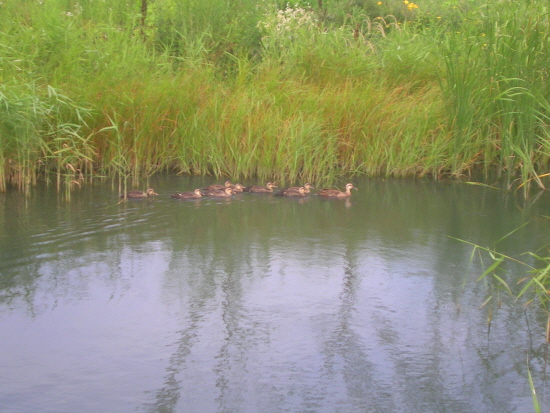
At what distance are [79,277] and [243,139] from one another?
5.31m

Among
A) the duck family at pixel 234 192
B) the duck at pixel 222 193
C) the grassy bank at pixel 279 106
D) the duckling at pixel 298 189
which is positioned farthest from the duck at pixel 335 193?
A: the duck at pixel 222 193

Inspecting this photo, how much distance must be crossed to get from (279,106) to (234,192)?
8.37ft

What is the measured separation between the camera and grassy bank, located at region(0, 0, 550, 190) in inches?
415

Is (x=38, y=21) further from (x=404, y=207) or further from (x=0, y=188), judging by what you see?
(x=404, y=207)

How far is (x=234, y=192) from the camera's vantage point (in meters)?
10.1

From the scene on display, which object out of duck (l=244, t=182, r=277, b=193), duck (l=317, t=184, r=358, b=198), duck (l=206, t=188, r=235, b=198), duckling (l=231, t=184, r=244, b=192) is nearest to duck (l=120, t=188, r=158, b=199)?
duck (l=206, t=188, r=235, b=198)

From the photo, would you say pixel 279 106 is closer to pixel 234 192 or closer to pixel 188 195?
pixel 234 192

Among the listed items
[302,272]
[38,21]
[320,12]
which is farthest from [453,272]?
[320,12]

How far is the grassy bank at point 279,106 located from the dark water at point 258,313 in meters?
1.74

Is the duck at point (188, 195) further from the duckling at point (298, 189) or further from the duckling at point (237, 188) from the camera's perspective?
the duckling at point (298, 189)

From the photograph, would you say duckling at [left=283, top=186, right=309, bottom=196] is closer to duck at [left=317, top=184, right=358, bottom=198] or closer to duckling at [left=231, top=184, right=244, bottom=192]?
duck at [left=317, top=184, right=358, bottom=198]

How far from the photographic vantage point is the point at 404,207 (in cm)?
962

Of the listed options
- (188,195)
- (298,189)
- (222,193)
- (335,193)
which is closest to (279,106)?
(298,189)

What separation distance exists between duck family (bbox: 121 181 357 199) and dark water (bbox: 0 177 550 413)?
431mm
